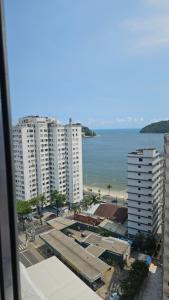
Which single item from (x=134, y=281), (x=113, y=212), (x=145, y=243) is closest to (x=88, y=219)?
(x=113, y=212)

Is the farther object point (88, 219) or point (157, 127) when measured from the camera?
point (88, 219)

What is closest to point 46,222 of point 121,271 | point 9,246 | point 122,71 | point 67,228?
point 67,228

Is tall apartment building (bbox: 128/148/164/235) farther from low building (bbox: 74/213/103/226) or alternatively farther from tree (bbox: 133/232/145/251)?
low building (bbox: 74/213/103/226)

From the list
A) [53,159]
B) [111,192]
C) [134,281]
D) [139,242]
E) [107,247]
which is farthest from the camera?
[111,192]

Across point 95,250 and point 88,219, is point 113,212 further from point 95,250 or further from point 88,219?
point 95,250

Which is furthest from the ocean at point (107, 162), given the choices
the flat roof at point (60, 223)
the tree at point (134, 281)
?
the tree at point (134, 281)

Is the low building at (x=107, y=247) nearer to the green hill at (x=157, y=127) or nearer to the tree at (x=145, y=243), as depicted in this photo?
the tree at (x=145, y=243)

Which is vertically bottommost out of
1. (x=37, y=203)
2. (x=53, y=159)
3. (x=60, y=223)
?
(x=60, y=223)
